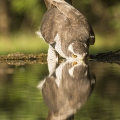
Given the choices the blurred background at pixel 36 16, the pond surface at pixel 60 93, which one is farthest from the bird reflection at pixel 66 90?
the blurred background at pixel 36 16

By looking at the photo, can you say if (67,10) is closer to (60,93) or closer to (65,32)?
(65,32)

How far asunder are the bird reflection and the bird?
150 cm

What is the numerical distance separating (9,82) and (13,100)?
5.30ft

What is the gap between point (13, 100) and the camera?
6.20 m

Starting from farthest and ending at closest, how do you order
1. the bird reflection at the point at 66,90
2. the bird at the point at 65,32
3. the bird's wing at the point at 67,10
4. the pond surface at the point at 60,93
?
the bird's wing at the point at 67,10 → the bird at the point at 65,32 → the bird reflection at the point at 66,90 → the pond surface at the point at 60,93

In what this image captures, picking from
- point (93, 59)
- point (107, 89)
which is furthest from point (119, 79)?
point (93, 59)

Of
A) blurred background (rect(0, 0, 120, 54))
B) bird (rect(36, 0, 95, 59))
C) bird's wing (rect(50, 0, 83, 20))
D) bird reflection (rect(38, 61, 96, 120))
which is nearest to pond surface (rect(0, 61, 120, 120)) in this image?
bird reflection (rect(38, 61, 96, 120))

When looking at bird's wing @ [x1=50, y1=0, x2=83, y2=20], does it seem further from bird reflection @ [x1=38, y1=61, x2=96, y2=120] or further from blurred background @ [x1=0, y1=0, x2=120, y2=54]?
blurred background @ [x1=0, y1=0, x2=120, y2=54]

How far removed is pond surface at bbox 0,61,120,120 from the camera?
534cm

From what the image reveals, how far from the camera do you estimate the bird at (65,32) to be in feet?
35.9

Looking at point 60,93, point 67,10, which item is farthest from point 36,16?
point 60,93

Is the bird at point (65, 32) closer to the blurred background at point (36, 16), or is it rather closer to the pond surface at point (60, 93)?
the pond surface at point (60, 93)

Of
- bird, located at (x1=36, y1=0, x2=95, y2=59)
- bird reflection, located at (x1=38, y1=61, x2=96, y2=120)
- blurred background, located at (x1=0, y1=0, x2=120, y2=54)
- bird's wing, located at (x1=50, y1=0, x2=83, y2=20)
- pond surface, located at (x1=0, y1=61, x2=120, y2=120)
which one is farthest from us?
blurred background, located at (x1=0, y1=0, x2=120, y2=54)

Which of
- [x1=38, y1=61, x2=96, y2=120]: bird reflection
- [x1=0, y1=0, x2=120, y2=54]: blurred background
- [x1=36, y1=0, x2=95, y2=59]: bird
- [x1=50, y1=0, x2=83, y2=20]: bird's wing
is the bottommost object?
[x1=0, y1=0, x2=120, y2=54]: blurred background
